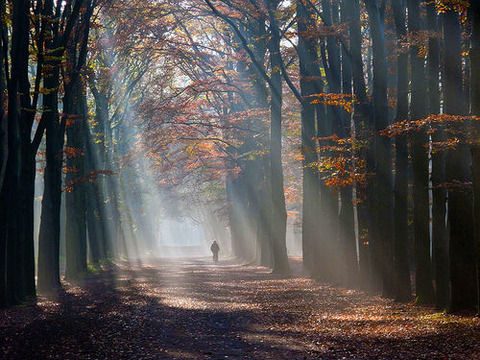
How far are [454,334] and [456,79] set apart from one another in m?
5.33

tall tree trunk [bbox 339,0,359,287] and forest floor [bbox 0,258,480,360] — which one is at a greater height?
tall tree trunk [bbox 339,0,359,287]

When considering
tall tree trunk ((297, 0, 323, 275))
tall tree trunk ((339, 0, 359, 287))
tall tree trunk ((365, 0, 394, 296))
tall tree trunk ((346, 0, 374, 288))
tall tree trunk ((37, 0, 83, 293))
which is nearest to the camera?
tall tree trunk ((365, 0, 394, 296))

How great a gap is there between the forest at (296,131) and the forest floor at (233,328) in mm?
298

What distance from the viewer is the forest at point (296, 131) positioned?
1258 cm

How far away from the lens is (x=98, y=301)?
16688 mm

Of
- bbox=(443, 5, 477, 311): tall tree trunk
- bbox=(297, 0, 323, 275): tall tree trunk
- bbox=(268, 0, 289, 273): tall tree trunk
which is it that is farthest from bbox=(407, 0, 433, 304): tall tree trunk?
bbox=(268, 0, 289, 273): tall tree trunk

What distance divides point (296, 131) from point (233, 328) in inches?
927

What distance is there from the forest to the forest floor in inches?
11.7

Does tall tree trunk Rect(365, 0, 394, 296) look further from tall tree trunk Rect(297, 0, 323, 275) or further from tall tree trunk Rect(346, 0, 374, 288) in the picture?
tall tree trunk Rect(297, 0, 323, 275)

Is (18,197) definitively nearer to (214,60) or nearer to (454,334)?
(454,334)

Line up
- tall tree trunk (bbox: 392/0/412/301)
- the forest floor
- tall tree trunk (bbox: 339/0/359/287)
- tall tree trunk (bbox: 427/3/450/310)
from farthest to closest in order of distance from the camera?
tall tree trunk (bbox: 339/0/359/287), tall tree trunk (bbox: 392/0/412/301), tall tree trunk (bbox: 427/3/450/310), the forest floor

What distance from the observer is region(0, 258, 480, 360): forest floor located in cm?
934

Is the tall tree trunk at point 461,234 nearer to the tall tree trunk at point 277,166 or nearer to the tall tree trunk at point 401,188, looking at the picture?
the tall tree trunk at point 401,188

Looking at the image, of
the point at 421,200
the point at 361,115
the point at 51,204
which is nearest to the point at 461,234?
the point at 421,200
